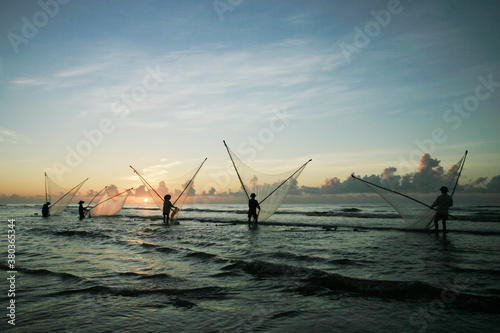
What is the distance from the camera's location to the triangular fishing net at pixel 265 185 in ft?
62.0

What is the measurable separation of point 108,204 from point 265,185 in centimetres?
1868

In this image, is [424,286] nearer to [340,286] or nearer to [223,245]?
[340,286]

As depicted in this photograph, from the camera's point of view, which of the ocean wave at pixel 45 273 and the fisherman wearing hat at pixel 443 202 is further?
the fisherman wearing hat at pixel 443 202

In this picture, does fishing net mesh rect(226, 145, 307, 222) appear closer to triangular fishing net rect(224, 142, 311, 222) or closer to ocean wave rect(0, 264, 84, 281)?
triangular fishing net rect(224, 142, 311, 222)

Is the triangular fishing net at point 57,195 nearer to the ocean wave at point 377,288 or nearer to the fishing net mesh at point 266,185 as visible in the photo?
the fishing net mesh at point 266,185

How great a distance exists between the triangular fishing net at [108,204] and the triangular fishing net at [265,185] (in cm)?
1380

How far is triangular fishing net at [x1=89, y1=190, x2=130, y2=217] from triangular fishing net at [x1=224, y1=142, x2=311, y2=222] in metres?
13.8

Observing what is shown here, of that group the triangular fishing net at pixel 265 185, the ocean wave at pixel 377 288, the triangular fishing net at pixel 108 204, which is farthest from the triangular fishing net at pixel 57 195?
the ocean wave at pixel 377 288

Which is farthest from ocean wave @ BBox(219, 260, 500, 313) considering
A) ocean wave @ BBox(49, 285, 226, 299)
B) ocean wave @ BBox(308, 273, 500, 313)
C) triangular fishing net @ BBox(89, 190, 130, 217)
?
triangular fishing net @ BBox(89, 190, 130, 217)

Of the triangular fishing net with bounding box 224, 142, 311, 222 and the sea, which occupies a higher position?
the triangular fishing net with bounding box 224, 142, 311, 222

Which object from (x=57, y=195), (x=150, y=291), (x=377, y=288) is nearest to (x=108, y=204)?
(x=57, y=195)

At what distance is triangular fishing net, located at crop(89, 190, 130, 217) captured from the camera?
29.1 metres

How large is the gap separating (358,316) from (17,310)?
576 cm

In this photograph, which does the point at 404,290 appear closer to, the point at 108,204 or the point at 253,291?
the point at 253,291
